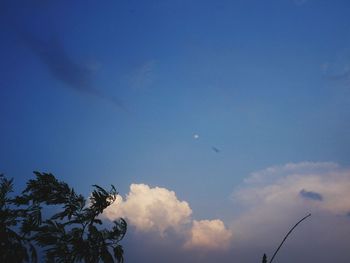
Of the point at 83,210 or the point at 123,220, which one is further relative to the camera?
the point at 123,220

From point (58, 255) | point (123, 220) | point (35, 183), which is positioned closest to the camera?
point (58, 255)

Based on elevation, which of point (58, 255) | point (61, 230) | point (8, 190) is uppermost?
point (8, 190)

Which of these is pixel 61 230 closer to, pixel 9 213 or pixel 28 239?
pixel 28 239

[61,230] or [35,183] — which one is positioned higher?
[35,183]

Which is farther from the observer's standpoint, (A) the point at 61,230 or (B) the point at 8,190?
(B) the point at 8,190

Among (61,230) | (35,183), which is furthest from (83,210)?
(35,183)

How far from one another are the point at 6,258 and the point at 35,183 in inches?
103

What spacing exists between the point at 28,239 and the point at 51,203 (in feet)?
4.64

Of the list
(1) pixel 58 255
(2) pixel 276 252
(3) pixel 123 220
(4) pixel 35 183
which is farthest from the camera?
(2) pixel 276 252

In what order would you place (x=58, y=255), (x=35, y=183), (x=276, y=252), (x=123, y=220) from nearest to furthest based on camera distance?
(x=58, y=255) → (x=35, y=183) → (x=123, y=220) → (x=276, y=252)

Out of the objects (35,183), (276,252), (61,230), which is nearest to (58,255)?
(61,230)

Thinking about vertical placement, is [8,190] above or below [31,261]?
above

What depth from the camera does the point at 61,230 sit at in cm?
1320

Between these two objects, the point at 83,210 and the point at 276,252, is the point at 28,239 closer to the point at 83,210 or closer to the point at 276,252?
the point at 83,210
